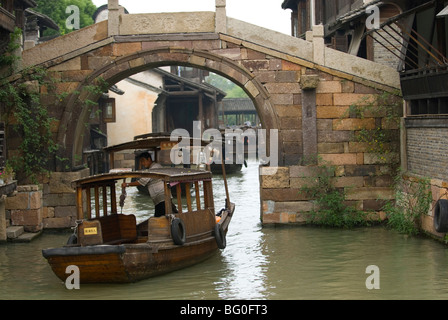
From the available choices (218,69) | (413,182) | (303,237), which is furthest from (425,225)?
(218,69)

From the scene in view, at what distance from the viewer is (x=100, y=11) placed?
30.5 meters

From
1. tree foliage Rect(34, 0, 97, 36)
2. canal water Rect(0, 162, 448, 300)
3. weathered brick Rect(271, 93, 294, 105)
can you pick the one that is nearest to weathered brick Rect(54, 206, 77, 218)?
canal water Rect(0, 162, 448, 300)

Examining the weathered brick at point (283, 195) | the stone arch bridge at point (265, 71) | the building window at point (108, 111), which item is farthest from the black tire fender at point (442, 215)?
the building window at point (108, 111)

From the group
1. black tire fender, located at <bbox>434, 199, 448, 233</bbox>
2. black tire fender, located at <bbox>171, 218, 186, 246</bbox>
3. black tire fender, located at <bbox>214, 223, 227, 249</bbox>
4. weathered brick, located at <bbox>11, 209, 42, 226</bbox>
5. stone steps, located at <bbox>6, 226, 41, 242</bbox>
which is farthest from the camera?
weathered brick, located at <bbox>11, 209, 42, 226</bbox>

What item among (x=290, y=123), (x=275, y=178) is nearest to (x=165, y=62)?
(x=290, y=123)

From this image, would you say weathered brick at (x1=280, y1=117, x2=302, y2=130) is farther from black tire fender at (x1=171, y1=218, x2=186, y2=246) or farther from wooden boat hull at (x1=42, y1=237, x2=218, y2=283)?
wooden boat hull at (x1=42, y1=237, x2=218, y2=283)

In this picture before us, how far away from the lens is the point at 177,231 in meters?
9.95

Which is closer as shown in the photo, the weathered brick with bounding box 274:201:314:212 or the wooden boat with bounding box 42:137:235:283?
the wooden boat with bounding box 42:137:235:283

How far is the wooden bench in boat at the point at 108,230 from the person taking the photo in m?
9.75

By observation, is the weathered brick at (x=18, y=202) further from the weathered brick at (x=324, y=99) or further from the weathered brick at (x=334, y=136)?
the weathered brick at (x=324, y=99)

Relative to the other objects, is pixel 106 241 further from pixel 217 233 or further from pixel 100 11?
pixel 100 11

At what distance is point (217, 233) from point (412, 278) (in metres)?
3.19

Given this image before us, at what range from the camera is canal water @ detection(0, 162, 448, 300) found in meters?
9.08

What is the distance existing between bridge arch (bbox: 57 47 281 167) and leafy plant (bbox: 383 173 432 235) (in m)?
2.78
